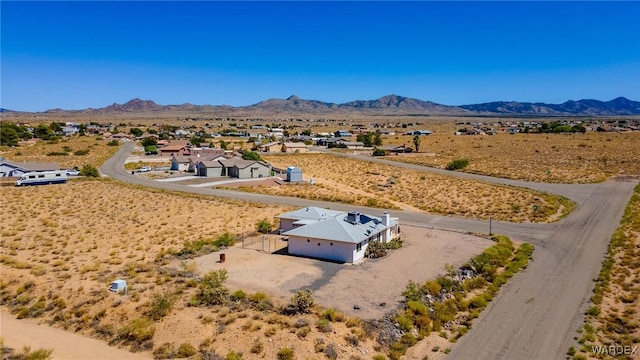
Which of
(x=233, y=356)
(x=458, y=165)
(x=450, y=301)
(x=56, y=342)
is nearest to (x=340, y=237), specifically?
(x=450, y=301)

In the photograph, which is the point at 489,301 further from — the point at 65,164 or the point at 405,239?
the point at 65,164

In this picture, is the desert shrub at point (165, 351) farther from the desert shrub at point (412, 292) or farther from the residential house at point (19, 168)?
the residential house at point (19, 168)

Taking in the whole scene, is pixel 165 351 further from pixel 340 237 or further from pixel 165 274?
pixel 340 237

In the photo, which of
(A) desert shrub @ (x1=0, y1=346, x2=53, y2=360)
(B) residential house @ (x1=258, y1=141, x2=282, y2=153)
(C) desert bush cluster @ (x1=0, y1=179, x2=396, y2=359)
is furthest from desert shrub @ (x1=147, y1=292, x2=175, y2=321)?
(B) residential house @ (x1=258, y1=141, x2=282, y2=153)

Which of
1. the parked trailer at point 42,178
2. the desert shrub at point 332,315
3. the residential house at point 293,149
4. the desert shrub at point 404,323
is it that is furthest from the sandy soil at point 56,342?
the residential house at point 293,149

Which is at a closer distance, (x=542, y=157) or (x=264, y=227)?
(x=264, y=227)

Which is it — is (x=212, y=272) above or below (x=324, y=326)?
above
